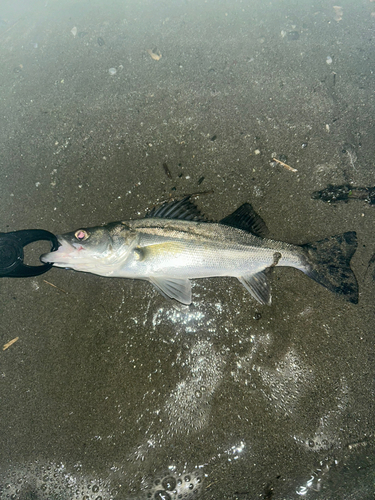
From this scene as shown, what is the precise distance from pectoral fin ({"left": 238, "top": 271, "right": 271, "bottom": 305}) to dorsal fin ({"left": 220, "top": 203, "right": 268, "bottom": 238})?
545 millimetres

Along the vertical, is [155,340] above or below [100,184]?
below

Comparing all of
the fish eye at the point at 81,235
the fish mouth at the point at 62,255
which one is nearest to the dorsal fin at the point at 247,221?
the fish eye at the point at 81,235

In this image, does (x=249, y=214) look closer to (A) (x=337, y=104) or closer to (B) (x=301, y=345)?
(B) (x=301, y=345)

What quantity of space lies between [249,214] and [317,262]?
1.00 metres

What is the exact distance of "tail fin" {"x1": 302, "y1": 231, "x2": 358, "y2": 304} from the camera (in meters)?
3.07

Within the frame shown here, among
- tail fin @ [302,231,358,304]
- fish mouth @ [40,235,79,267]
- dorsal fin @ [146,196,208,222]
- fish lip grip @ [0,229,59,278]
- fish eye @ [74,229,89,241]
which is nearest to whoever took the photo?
fish mouth @ [40,235,79,267]

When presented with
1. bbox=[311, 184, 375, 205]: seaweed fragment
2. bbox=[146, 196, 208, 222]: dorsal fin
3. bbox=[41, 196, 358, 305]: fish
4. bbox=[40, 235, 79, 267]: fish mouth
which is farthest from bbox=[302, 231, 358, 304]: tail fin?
bbox=[40, 235, 79, 267]: fish mouth

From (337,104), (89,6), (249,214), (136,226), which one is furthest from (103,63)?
(337,104)

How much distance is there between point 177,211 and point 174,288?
3.13 ft

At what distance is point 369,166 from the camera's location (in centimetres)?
340

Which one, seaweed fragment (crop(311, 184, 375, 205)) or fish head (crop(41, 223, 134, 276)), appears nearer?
fish head (crop(41, 223, 134, 276))

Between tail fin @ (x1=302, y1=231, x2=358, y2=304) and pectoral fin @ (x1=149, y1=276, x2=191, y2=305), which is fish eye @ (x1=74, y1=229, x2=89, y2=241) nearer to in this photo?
pectoral fin @ (x1=149, y1=276, x2=191, y2=305)

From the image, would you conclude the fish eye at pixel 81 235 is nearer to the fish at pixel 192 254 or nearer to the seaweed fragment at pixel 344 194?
the fish at pixel 192 254

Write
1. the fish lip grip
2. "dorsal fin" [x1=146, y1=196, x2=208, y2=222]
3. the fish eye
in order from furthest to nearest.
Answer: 1. the fish lip grip
2. "dorsal fin" [x1=146, y1=196, x2=208, y2=222]
3. the fish eye
